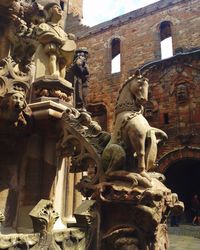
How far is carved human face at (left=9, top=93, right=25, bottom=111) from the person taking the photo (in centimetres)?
278

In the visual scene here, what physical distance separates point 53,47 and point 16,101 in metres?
1.14

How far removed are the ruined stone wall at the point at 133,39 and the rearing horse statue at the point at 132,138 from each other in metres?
13.0

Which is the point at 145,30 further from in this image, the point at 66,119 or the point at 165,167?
the point at 66,119

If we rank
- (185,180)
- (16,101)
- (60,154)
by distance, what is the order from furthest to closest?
(185,180)
(60,154)
(16,101)

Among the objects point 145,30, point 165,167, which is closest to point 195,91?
point 165,167

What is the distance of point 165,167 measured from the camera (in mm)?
13648

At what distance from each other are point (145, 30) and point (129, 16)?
163cm

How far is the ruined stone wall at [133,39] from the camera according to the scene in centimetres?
1600

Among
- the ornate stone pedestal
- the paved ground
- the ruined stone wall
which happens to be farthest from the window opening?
the ornate stone pedestal

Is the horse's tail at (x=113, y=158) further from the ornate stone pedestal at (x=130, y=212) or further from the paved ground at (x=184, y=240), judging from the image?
the paved ground at (x=184, y=240)

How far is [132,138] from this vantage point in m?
2.65

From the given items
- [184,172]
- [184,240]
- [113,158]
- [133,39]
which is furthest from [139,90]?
[133,39]

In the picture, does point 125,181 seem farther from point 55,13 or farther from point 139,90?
point 55,13

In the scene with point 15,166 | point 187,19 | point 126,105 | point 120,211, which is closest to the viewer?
point 120,211
